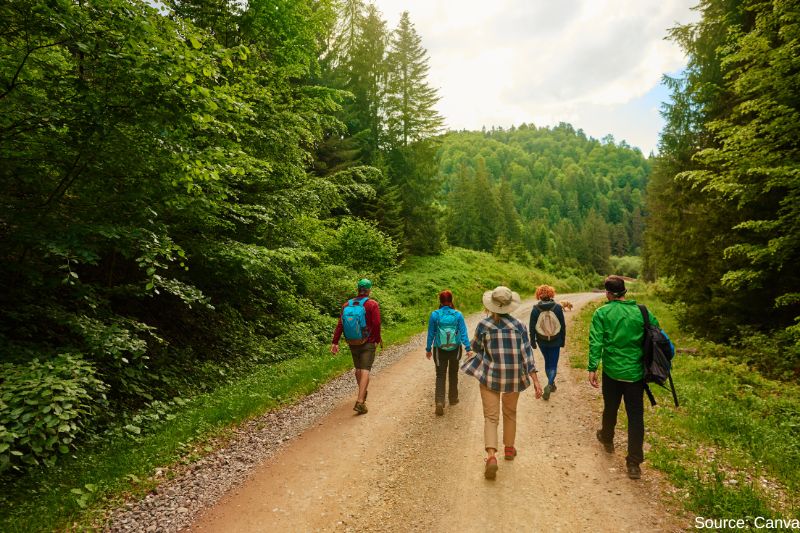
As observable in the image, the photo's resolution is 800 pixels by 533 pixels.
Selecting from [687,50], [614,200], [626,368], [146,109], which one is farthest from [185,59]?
[614,200]

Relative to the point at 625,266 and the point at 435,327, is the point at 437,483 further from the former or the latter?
the point at 625,266

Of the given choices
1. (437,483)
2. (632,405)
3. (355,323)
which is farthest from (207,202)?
(632,405)

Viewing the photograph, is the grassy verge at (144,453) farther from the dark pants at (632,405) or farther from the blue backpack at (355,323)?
the dark pants at (632,405)

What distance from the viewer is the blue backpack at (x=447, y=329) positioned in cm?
712

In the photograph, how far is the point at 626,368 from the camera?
5039 millimetres

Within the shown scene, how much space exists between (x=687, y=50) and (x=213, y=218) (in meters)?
16.9

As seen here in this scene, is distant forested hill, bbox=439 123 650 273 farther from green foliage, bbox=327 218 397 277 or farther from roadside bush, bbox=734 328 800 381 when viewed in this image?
roadside bush, bbox=734 328 800 381

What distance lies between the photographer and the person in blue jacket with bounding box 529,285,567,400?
26.7 ft

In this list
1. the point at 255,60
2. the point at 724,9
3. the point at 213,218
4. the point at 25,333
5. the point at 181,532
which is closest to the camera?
the point at 181,532

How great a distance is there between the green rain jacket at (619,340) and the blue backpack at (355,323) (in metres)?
3.92

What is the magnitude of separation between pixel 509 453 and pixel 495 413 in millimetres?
763

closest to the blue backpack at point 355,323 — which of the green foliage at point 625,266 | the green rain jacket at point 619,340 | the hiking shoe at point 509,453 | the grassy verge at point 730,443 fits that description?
the hiking shoe at point 509,453

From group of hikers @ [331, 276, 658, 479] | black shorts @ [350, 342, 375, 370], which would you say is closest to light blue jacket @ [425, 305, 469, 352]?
black shorts @ [350, 342, 375, 370]

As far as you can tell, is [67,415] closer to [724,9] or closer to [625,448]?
[625,448]
